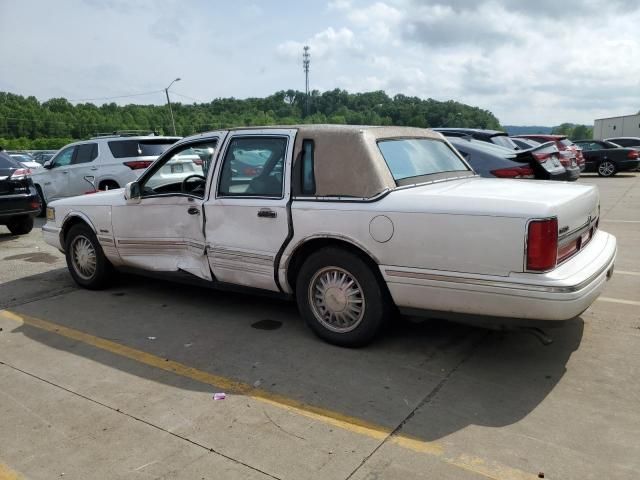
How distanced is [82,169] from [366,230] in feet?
30.7

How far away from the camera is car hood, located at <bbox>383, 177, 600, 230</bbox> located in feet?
11.3

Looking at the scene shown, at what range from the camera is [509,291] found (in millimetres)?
3418

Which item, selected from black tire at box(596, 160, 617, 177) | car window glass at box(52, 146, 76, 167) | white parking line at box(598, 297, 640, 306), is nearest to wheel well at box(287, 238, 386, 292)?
white parking line at box(598, 297, 640, 306)

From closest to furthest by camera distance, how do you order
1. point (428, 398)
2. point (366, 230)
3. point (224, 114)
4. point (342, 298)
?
1. point (428, 398)
2. point (366, 230)
3. point (342, 298)
4. point (224, 114)

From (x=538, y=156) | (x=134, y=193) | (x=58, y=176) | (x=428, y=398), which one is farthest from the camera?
(x=58, y=176)

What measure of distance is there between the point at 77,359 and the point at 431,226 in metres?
2.88

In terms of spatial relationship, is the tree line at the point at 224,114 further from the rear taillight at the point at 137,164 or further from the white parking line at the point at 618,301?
the white parking line at the point at 618,301

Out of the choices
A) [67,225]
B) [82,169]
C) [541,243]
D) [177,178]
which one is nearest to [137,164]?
[82,169]

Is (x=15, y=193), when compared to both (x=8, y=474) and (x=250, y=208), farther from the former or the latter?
(x=8, y=474)

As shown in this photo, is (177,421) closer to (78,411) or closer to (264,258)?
(78,411)

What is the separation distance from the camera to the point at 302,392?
3.63 meters

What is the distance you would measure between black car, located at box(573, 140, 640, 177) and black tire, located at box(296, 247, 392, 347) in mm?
19964

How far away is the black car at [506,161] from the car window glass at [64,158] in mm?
8139

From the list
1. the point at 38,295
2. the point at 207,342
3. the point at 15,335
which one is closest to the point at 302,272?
the point at 207,342
